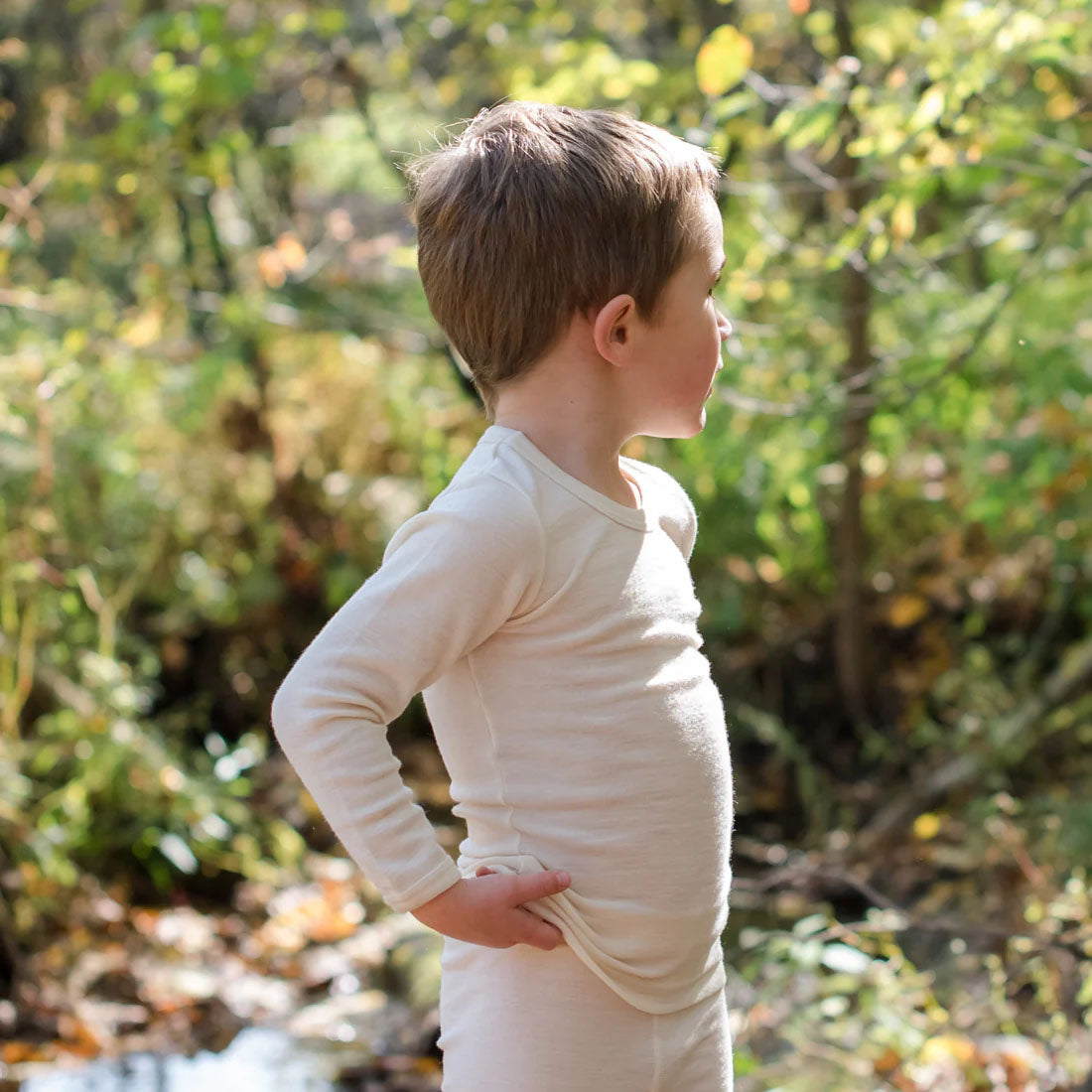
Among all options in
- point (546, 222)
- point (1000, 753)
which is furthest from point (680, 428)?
point (1000, 753)

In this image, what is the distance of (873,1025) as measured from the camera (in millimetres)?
2680

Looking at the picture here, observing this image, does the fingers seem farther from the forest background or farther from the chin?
the forest background

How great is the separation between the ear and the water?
225 cm

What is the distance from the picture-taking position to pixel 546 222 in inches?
51.4

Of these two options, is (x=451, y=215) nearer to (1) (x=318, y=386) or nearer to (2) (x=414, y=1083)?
(2) (x=414, y=1083)

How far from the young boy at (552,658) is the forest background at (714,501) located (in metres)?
1.09

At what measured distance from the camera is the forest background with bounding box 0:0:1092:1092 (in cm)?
273

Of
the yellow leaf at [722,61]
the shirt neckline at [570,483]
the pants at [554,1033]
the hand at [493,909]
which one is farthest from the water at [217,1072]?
the yellow leaf at [722,61]

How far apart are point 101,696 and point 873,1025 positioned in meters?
2.22

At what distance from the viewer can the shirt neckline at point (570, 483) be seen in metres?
1.35

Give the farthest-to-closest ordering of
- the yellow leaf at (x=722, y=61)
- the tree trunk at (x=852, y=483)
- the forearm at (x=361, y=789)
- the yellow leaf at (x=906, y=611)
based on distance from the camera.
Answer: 1. the yellow leaf at (x=906, y=611)
2. the tree trunk at (x=852, y=483)
3. the yellow leaf at (x=722, y=61)
4. the forearm at (x=361, y=789)

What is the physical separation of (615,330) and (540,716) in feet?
1.24

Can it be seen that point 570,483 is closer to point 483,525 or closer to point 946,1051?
point 483,525

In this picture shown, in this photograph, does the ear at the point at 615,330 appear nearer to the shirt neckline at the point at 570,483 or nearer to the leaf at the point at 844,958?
the shirt neckline at the point at 570,483
